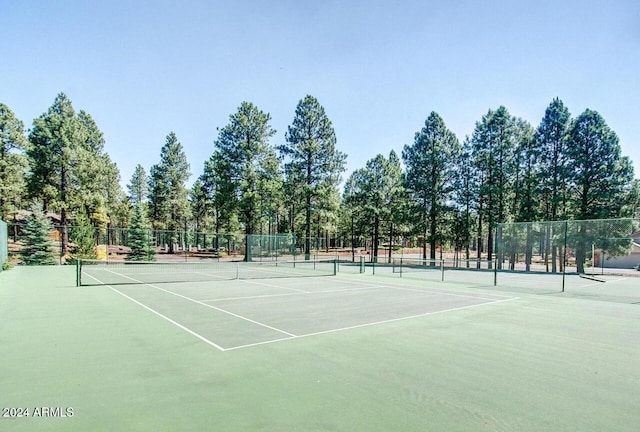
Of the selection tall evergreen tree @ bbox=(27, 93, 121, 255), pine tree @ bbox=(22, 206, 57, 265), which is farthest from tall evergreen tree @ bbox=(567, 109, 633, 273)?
tall evergreen tree @ bbox=(27, 93, 121, 255)

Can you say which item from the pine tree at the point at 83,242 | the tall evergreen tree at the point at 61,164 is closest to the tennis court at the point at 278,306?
the pine tree at the point at 83,242

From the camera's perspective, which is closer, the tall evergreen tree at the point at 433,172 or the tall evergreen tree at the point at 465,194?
the tall evergreen tree at the point at 465,194

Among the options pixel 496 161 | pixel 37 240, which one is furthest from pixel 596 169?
pixel 37 240

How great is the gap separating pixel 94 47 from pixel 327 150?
27551 mm

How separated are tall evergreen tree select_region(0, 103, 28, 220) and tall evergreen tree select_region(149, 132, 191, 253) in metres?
17.0

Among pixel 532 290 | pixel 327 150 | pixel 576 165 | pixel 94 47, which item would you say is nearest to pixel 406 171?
pixel 327 150

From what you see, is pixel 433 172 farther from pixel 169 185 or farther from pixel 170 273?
pixel 169 185

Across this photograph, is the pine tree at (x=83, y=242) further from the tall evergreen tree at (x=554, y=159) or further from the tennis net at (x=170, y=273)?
the tall evergreen tree at (x=554, y=159)

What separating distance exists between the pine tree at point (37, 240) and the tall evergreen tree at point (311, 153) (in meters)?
21.1

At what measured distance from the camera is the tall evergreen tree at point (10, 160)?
1079 inches

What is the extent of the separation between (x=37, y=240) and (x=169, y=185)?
73.8 ft

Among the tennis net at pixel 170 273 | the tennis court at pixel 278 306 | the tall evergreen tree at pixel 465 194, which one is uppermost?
the tall evergreen tree at pixel 465 194

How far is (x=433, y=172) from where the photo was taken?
3366cm

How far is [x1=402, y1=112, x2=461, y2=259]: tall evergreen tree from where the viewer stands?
3356 centimetres
